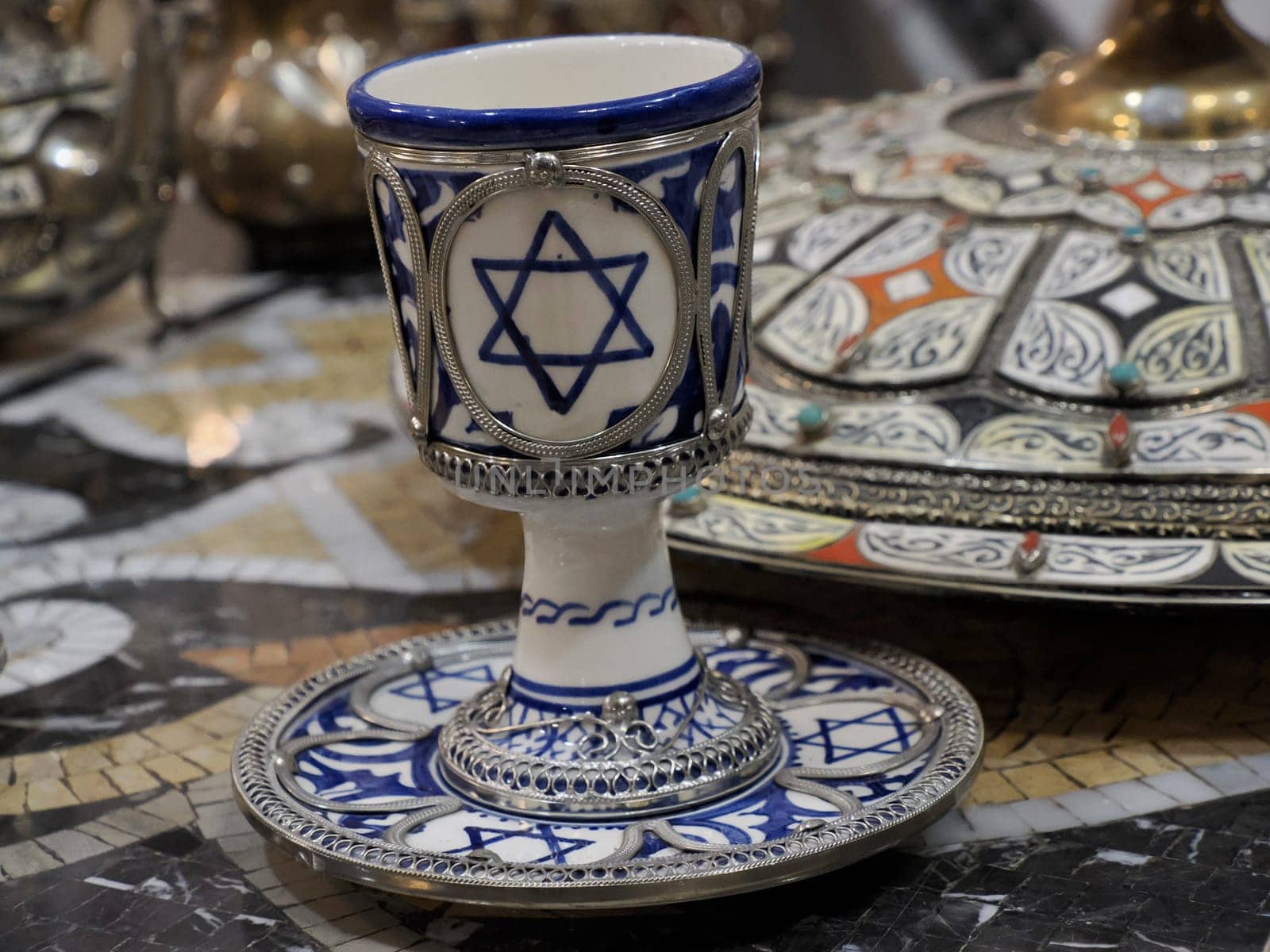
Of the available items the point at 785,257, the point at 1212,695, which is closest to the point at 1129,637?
the point at 1212,695

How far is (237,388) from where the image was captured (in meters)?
1.47

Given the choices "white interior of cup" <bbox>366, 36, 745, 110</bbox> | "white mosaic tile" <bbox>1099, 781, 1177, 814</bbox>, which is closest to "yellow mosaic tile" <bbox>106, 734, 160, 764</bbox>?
"white interior of cup" <bbox>366, 36, 745, 110</bbox>

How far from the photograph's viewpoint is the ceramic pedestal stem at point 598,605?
2.40 ft

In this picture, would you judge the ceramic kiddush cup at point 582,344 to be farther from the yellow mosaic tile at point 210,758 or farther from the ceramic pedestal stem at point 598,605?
the yellow mosaic tile at point 210,758

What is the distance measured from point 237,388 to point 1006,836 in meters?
0.92

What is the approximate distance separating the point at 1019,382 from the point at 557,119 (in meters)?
0.37

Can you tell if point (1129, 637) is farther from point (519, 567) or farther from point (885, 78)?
point (885, 78)

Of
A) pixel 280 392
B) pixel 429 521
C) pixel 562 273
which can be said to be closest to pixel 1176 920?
pixel 562 273

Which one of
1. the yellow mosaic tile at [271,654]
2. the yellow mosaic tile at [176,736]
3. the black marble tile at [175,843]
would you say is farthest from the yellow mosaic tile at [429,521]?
the black marble tile at [175,843]

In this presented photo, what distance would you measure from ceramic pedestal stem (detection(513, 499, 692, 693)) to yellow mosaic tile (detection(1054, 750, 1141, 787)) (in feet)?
0.68

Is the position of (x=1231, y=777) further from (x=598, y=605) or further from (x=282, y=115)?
(x=282, y=115)

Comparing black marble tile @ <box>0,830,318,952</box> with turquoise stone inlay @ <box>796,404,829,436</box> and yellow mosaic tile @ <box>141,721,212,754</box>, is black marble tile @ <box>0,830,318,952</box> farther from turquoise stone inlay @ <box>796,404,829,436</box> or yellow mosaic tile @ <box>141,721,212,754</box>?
turquoise stone inlay @ <box>796,404,829,436</box>

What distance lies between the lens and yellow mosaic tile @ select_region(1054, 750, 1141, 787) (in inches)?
31.5

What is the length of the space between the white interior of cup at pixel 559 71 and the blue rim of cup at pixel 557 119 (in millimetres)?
67
